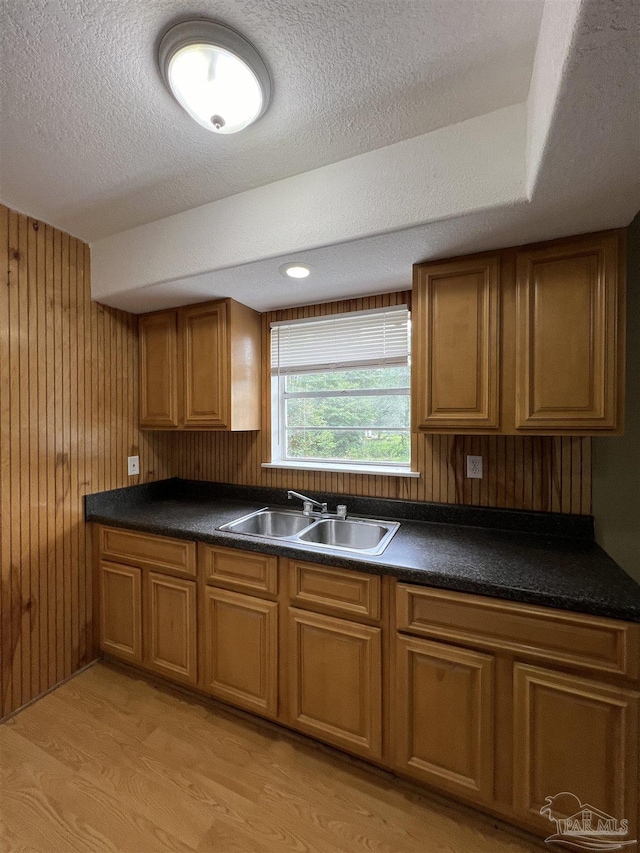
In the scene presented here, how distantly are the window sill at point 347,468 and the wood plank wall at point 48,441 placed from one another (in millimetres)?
1119

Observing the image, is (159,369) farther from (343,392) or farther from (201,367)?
(343,392)

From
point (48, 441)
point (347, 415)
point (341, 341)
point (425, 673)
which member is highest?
point (341, 341)

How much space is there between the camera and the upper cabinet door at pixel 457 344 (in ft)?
4.95

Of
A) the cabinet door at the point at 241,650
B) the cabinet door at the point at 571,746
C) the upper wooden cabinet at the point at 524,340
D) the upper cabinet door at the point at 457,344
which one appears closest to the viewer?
the cabinet door at the point at 571,746

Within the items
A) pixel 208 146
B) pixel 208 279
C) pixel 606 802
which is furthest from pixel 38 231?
pixel 606 802

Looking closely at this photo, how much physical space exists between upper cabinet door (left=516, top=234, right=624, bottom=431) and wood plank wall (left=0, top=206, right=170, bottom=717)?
2336 millimetres

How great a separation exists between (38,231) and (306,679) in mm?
2635

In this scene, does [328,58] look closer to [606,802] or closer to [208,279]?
[208,279]

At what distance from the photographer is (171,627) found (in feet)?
6.17

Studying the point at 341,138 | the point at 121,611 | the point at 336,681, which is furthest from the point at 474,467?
the point at 121,611

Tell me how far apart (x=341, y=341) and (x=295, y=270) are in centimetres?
62

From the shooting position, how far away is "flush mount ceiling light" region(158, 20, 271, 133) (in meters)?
0.97

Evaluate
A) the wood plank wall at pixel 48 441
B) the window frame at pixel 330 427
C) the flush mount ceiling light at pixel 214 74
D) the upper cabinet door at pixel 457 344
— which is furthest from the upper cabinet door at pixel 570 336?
the wood plank wall at pixel 48 441

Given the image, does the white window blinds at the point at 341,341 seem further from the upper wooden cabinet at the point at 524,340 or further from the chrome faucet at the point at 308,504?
the chrome faucet at the point at 308,504
